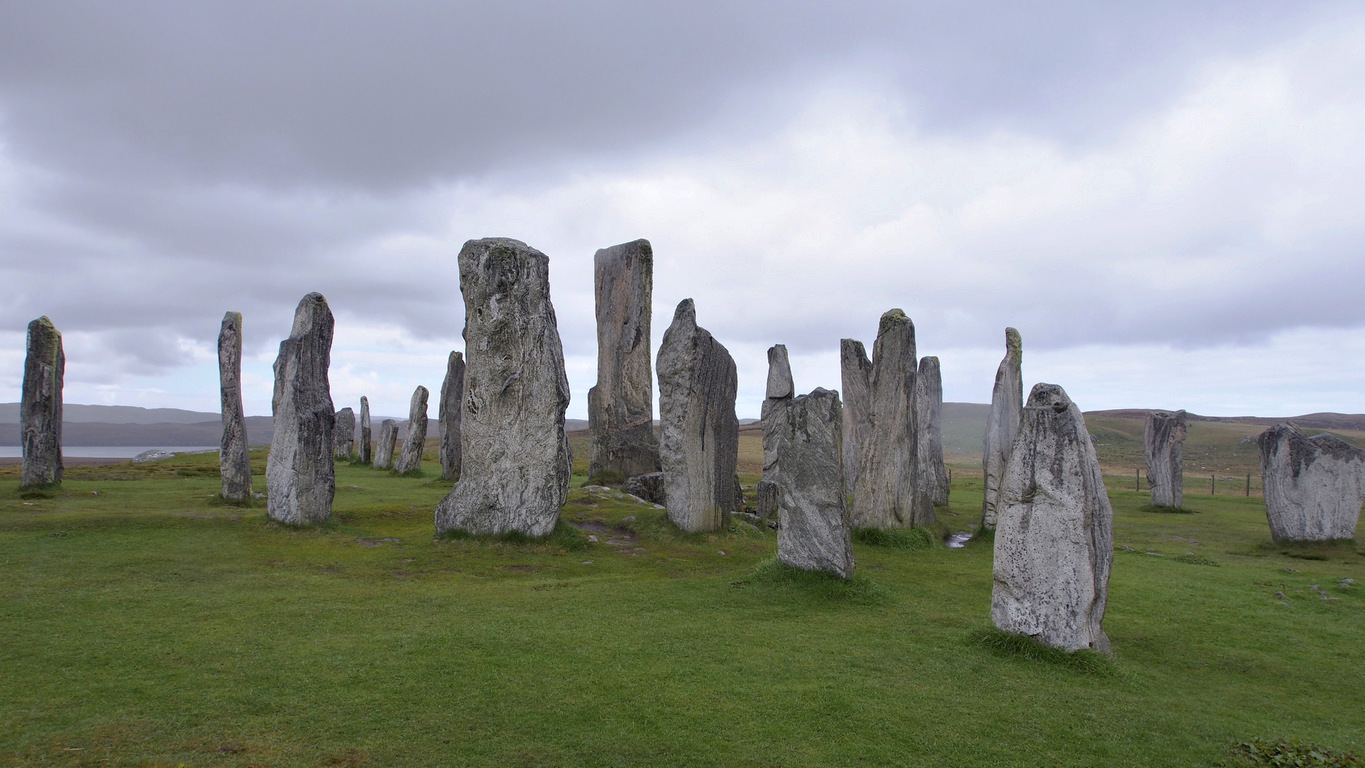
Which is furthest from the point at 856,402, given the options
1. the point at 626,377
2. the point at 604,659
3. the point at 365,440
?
the point at 365,440

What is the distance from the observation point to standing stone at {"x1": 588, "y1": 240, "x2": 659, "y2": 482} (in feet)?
71.3

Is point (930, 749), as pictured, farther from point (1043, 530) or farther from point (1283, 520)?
point (1283, 520)

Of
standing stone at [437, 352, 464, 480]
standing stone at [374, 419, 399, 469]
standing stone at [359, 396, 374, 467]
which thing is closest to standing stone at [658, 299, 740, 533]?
A: standing stone at [437, 352, 464, 480]

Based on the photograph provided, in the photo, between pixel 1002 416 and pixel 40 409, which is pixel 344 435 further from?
pixel 1002 416

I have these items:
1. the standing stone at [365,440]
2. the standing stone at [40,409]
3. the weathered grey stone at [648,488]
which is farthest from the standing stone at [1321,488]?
the standing stone at [365,440]

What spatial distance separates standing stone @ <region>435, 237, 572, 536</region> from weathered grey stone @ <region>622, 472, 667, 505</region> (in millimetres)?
5241

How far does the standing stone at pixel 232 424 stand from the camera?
1752 centimetres

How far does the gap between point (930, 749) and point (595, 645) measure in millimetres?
3653

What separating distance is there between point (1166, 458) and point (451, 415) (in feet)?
75.1

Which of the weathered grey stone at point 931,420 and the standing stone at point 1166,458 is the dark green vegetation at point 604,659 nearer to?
the weathered grey stone at point 931,420

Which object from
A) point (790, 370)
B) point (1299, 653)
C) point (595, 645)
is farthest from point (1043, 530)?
point (790, 370)

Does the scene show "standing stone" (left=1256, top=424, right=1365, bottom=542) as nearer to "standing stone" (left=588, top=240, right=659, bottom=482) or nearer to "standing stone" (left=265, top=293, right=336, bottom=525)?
"standing stone" (left=588, top=240, right=659, bottom=482)

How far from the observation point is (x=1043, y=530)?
25.8 feet

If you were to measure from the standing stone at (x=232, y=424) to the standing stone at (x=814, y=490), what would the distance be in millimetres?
13128
